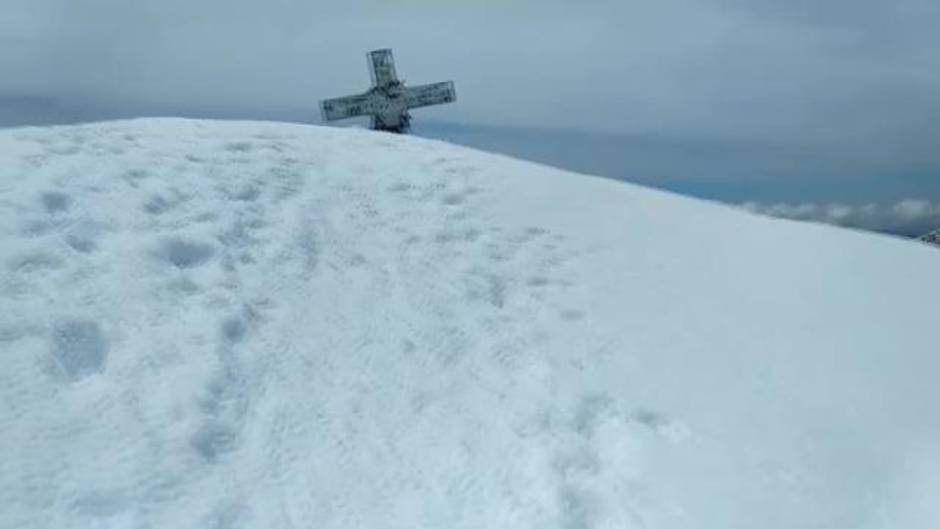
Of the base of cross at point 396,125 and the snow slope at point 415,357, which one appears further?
the base of cross at point 396,125

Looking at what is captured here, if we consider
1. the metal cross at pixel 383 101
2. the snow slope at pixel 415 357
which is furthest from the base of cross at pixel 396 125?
the snow slope at pixel 415 357

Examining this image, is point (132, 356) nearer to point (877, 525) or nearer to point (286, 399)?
Result: point (286, 399)

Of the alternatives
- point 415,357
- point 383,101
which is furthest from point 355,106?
point 415,357

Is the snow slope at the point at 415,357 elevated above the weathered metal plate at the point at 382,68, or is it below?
below

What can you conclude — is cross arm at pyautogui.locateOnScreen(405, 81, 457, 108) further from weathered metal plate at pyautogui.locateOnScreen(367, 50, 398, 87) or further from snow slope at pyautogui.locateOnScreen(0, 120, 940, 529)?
snow slope at pyautogui.locateOnScreen(0, 120, 940, 529)

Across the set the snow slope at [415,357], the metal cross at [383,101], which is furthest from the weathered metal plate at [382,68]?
the snow slope at [415,357]

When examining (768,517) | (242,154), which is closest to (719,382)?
(768,517)

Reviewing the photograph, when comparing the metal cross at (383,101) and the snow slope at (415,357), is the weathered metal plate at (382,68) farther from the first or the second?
the snow slope at (415,357)

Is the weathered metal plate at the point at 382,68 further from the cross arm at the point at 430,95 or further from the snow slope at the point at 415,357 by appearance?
the snow slope at the point at 415,357
